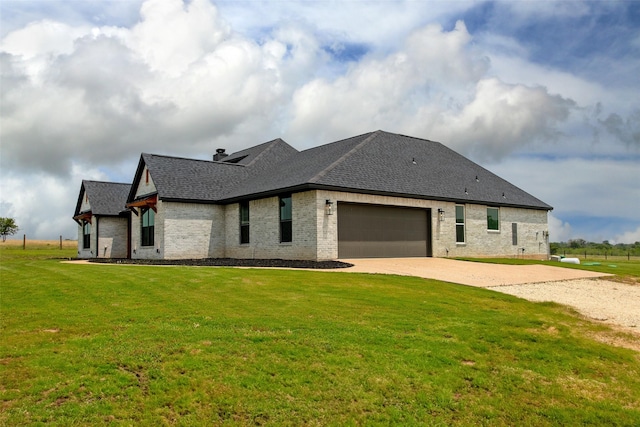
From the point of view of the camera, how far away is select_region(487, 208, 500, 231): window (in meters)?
31.7

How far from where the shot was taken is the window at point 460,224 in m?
29.6

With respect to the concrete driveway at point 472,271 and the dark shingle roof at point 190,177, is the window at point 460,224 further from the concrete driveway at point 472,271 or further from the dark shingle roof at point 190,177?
the dark shingle roof at point 190,177

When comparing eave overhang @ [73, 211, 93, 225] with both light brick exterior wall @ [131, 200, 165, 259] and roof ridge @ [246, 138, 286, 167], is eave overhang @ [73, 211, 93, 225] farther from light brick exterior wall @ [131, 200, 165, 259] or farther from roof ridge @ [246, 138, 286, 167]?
roof ridge @ [246, 138, 286, 167]

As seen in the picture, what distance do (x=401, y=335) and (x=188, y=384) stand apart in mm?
3912

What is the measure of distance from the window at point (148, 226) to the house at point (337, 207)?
61 mm

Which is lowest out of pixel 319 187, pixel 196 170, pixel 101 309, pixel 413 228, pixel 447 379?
pixel 447 379

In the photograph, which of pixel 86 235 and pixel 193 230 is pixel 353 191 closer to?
pixel 193 230

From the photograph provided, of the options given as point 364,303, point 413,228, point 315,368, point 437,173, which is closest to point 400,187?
point 413,228

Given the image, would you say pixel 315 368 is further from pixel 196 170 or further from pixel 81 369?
pixel 196 170

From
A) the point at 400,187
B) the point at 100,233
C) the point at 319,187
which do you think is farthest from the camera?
the point at 100,233

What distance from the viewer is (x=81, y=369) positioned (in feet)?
21.9

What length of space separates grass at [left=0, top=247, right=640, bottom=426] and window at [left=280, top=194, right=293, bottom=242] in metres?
12.8

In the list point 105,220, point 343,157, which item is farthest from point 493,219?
point 105,220

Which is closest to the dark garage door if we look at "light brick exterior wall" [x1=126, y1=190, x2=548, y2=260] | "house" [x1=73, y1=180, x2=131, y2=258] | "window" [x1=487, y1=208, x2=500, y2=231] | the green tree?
"light brick exterior wall" [x1=126, y1=190, x2=548, y2=260]
